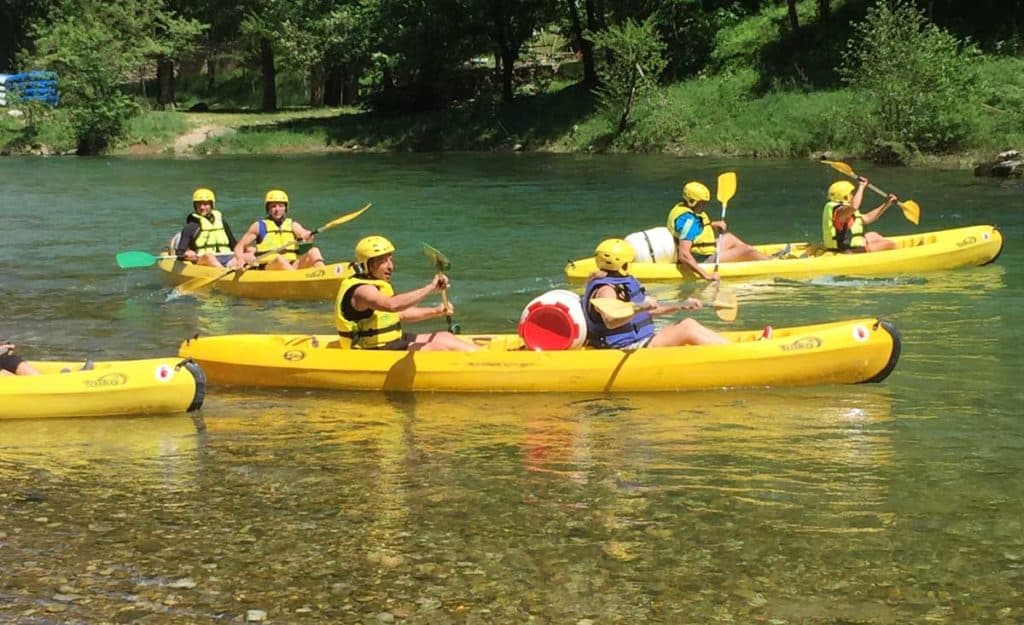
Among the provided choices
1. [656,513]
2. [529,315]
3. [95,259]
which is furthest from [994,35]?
[656,513]

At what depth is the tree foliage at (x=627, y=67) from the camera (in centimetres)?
3006

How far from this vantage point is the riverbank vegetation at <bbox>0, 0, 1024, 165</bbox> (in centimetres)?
2481

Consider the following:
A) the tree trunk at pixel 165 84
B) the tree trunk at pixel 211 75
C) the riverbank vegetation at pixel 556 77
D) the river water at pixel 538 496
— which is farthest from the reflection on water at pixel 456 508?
the tree trunk at pixel 211 75

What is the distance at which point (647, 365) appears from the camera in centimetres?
780

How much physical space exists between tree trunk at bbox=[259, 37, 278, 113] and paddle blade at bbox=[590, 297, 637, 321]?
34.5 meters

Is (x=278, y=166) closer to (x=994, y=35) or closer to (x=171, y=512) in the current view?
(x=994, y=35)

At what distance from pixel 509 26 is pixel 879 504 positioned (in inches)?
1254

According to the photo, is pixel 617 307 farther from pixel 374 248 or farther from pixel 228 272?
pixel 228 272

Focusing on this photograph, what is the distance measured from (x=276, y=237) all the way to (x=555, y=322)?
5.54 m

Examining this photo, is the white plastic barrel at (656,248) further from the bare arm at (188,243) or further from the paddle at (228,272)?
the bare arm at (188,243)

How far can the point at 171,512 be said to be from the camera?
18.6ft

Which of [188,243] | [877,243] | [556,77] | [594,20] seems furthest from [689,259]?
[556,77]

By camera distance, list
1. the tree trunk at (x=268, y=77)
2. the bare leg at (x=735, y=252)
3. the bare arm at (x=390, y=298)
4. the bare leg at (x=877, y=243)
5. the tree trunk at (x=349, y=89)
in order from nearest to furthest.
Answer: the bare arm at (x=390, y=298)
the bare leg at (x=735, y=252)
the bare leg at (x=877, y=243)
the tree trunk at (x=268, y=77)
the tree trunk at (x=349, y=89)

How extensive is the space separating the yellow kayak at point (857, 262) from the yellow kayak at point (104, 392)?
5.36 metres
